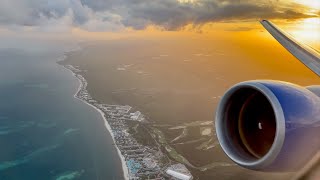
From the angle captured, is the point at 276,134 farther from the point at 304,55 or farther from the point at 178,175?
the point at 178,175

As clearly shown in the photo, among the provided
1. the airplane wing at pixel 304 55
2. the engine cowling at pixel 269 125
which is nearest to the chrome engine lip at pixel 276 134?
the engine cowling at pixel 269 125

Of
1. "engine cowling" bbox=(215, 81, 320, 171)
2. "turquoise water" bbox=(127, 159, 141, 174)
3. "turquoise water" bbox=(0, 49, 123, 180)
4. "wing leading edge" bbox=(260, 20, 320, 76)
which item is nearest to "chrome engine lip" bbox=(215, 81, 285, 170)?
"engine cowling" bbox=(215, 81, 320, 171)

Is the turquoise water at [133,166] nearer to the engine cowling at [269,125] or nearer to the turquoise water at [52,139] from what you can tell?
the turquoise water at [52,139]

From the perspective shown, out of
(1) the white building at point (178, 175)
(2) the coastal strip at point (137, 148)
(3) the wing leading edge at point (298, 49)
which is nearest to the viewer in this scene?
(3) the wing leading edge at point (298, 49)

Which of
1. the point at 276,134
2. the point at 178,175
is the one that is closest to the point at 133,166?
the point at 178,175

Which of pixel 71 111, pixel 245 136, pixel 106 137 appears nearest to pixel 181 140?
pixel 106 137

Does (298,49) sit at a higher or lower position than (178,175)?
higher
